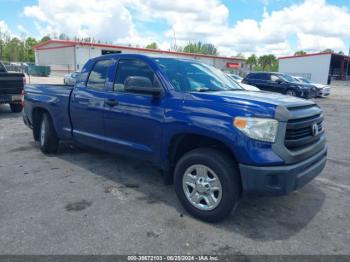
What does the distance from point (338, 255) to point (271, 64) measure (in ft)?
324

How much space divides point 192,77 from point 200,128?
3.55ft

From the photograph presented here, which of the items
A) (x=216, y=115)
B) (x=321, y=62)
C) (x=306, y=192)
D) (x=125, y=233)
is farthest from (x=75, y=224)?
(x=321, y=62)

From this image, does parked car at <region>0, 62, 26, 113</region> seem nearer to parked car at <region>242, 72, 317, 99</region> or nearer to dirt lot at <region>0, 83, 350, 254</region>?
dirt lot at <region>0, 83, 350, 254</region>

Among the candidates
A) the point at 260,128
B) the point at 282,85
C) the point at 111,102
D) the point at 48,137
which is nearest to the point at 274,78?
the point at 282,85

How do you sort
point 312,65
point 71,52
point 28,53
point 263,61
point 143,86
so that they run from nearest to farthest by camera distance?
point 143,86 < point 71,52 < point 312,65 < point 28,53 < point 263,61

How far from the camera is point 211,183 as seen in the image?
3527 mm

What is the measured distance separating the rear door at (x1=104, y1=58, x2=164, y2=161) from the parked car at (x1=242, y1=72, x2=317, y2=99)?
1649cm

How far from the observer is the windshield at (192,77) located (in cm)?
407

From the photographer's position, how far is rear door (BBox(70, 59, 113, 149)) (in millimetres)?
4789

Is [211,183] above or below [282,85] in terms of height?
below

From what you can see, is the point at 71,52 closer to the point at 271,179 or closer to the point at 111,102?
the point at 111,102

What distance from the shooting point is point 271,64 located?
313 feet

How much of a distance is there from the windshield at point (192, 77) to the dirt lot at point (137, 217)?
4.96 ft

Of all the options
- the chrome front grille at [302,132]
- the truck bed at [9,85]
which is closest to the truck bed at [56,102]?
the chrome front grille at [302,132]
